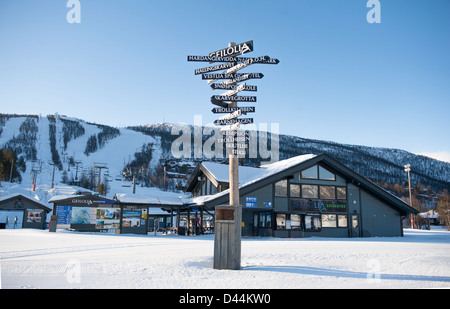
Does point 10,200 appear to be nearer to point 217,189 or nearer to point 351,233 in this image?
point 217,189

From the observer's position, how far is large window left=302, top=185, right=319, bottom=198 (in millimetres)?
27156

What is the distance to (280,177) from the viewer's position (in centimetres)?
2575

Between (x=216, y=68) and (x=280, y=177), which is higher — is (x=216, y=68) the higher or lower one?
the higher one

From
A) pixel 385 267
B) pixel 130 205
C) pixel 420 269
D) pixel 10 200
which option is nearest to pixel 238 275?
pixel 385 267

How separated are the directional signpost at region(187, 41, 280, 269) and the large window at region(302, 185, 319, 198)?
17959 mm

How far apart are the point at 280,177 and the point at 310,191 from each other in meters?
Result: 3.30

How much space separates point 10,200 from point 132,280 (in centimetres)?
2987

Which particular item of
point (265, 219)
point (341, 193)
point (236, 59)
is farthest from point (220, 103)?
point (341, 193)

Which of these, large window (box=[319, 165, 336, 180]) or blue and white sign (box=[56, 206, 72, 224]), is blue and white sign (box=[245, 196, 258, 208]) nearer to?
large window (box=[319, 165, 336, 180])

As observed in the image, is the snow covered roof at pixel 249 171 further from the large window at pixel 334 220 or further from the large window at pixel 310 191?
the large window at pixel 334 220

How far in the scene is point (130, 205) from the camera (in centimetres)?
2583

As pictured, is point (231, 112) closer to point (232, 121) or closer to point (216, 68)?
point (232, 121)

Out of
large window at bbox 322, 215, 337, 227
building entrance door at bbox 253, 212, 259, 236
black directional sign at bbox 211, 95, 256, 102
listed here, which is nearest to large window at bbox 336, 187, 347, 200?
large window at bbox 322, 215, 337, 227

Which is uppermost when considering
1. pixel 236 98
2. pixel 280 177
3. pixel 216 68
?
pixel 216 68
